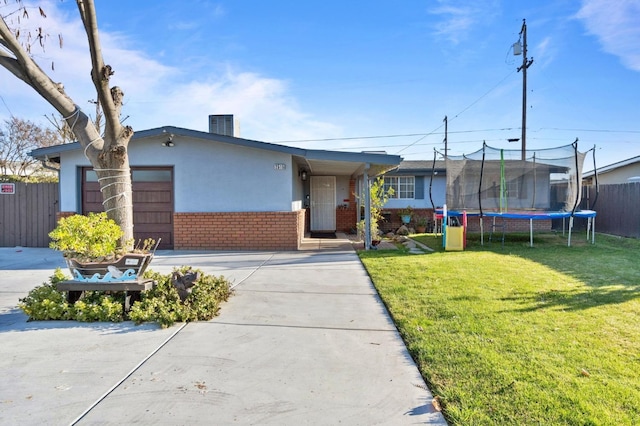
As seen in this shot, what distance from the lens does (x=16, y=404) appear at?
94.8 inches

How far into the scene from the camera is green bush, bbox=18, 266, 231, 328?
4012 millimetres

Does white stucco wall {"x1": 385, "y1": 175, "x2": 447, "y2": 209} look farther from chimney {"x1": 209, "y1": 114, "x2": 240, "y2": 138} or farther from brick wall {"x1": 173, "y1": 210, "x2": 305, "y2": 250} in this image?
chimney {"x1": 209, "y1": 114, "x2": 240, "y2": 138}

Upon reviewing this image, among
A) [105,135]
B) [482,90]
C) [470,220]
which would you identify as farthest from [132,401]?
[482,90]

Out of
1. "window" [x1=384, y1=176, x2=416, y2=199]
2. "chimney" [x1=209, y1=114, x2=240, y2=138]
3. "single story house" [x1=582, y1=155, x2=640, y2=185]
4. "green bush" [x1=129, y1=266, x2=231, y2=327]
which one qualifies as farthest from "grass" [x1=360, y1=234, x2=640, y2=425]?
"single story house" [x1=582, y1=155, x2=640, y2=185]

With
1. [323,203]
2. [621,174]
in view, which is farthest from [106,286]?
[621,174]

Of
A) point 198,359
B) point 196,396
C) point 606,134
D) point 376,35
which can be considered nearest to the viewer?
point 196,396

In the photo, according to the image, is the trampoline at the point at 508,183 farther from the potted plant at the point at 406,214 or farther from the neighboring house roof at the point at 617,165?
the neighboring house roof at the point at 617,165

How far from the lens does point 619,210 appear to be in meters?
12.9

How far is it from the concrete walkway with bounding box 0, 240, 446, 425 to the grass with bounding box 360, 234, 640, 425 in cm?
27

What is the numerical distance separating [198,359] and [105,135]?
288 cm

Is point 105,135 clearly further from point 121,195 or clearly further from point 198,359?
point 198,359

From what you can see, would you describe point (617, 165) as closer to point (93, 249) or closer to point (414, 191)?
point (414, 191)

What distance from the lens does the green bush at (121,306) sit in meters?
4.01

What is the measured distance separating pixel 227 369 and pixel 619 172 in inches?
795
